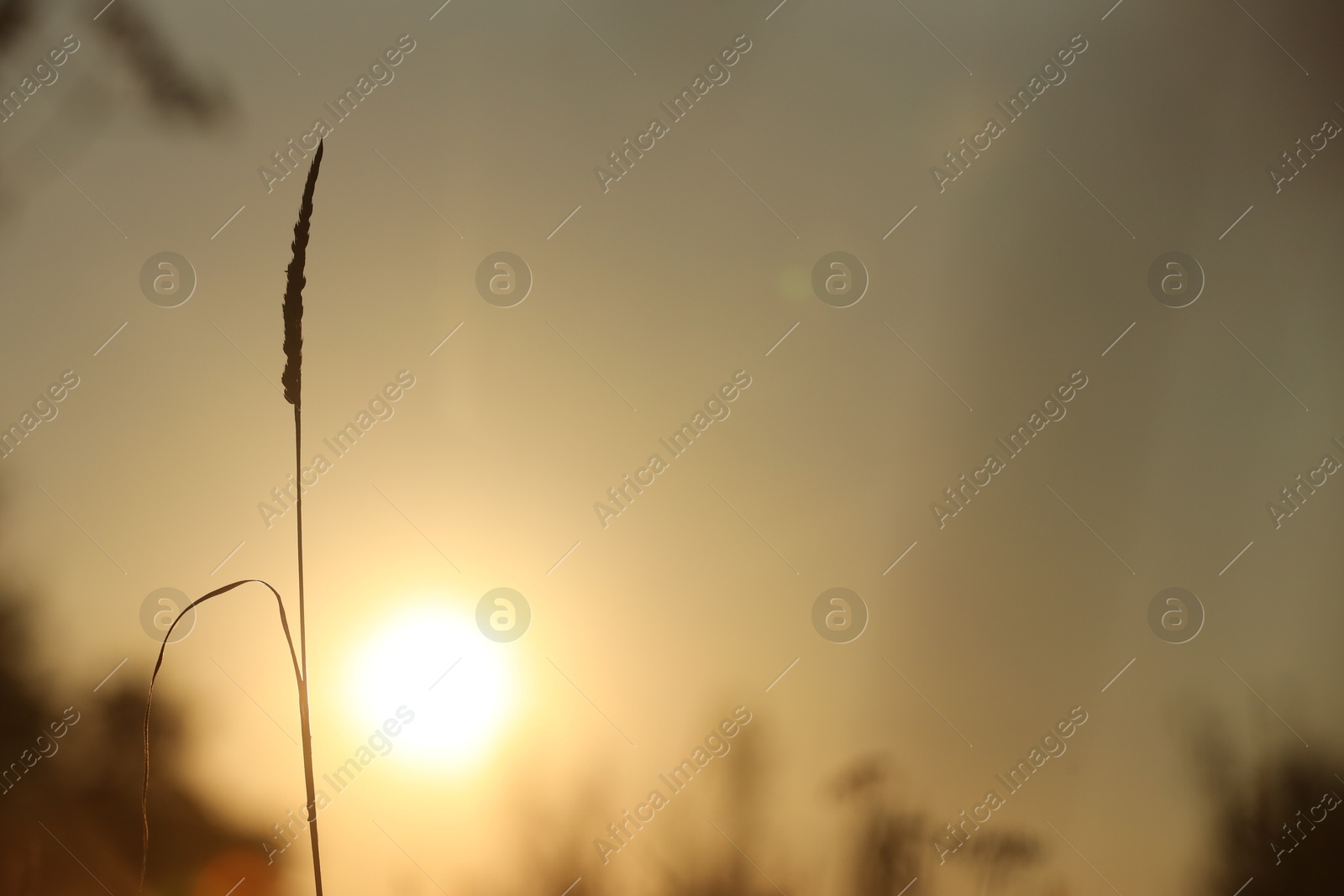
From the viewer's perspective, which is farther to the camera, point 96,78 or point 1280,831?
point 96,78

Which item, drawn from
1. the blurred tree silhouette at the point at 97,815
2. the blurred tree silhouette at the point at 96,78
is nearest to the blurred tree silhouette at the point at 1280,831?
the blurred tree silhouette at the point at 97,815

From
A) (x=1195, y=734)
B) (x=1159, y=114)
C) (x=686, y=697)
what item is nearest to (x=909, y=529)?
(x=686, y=697)

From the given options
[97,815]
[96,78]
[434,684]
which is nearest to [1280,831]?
[434,684]

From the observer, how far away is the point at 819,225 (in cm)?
156

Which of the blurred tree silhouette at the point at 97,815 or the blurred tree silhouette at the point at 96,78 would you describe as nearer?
the blurred tree silhouette at the point at 97,815

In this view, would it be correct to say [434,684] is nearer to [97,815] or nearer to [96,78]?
[97,815]

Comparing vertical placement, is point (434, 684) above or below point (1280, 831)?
above

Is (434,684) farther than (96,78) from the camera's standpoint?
No

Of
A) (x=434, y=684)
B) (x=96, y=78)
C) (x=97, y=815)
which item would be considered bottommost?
(x=434, y=684)

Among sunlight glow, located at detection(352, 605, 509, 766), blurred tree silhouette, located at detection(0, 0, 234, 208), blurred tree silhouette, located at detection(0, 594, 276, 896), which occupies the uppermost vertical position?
blurred tree silhouette, located at detection(0, 0, 234, 208)

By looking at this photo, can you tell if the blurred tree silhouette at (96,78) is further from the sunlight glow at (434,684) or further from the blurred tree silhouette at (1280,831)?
the blurred tree silhouette at (1280,831)

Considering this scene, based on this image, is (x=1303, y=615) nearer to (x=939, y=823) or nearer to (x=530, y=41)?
(x=939, y=823)

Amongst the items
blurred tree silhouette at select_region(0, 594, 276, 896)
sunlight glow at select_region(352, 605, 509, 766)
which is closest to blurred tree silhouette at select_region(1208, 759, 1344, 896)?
sunlight glow at select_region(352, 605, 509, 766)

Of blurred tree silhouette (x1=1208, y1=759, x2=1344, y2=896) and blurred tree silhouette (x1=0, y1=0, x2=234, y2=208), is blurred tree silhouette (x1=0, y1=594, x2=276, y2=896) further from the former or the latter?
blurred tree silhouette (x1=1208, y1=759, x2=1344, y2=896)
